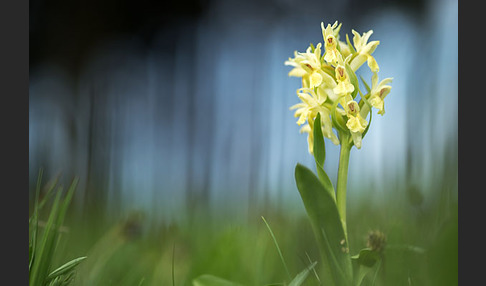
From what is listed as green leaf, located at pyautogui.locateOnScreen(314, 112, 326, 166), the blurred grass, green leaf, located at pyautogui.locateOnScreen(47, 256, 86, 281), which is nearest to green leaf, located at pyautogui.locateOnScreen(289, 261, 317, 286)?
the blurred grass

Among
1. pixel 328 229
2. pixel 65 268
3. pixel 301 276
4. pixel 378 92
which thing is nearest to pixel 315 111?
pixel 378 92

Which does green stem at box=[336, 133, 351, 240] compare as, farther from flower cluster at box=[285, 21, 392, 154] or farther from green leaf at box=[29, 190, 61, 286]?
green leaf at box=[29, 190, 61, 286]

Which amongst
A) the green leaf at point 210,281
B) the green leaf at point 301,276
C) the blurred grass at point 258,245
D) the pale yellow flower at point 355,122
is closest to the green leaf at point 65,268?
the blurred grass at point 258,245

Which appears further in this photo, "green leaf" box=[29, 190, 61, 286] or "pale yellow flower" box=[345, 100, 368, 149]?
"green leaf" box=[29, 190, 61, 286]

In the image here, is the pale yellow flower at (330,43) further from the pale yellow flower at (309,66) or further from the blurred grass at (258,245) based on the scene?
the blurred grass at (258,245)

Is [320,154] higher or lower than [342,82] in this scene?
lower

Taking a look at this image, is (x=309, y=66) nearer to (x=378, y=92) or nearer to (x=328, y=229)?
(x=378, y=92)
